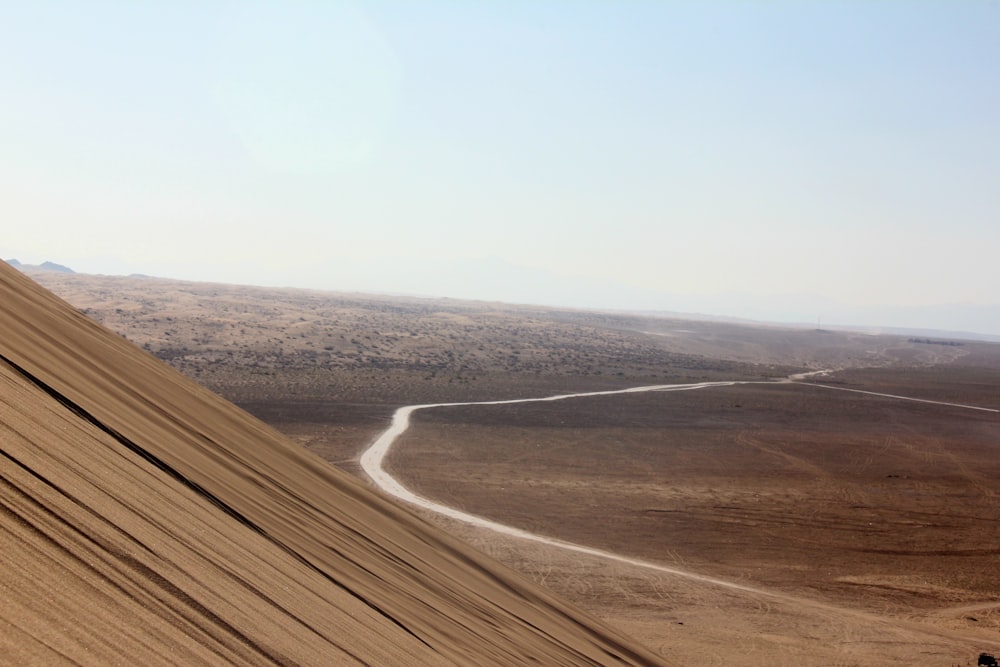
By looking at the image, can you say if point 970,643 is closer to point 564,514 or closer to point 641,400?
point 564,514

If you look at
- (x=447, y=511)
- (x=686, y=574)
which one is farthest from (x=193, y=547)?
(x=447, y=511)

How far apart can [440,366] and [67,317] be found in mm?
40190

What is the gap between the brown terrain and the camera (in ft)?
33.6

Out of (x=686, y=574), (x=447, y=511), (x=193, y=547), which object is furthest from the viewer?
(x=447, y=511)

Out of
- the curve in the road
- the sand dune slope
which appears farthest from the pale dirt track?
the sand dune slope

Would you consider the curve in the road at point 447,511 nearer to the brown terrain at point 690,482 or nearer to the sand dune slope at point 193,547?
the brown terrain at point 690,482

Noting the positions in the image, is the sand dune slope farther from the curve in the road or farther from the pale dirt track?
the curve in the road

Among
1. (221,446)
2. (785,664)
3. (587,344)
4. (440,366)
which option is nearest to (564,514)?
(785,664)

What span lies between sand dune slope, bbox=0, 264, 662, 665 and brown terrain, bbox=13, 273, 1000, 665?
0.40 ft

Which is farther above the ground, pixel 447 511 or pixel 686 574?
pixel 686 574

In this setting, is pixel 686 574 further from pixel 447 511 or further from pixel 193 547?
pixel 193 547

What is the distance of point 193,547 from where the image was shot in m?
3.42

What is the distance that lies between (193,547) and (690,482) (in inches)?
708

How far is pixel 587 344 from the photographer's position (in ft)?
230
